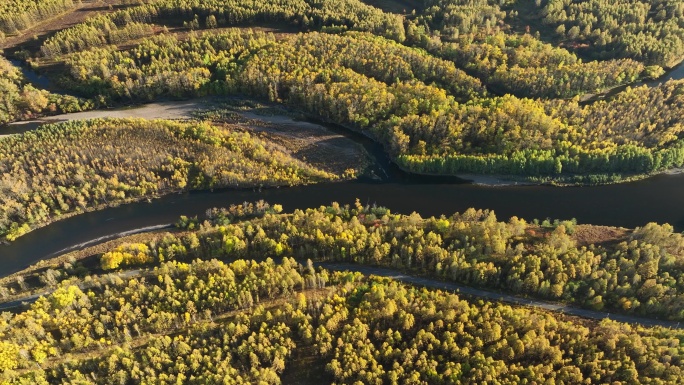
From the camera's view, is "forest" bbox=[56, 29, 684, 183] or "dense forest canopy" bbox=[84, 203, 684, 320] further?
"forest" bbox=[56, 29, 684, 183]

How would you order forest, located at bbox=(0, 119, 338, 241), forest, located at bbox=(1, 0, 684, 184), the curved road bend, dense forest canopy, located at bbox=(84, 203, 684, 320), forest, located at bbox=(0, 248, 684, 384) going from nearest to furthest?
forest, located at bbox=(0, 248, 684, 384), the curved road bend, dense forest canopy, located at bbox=(84, 203, 684, 320), forest, located at bbox=(0, 119, 338, 241), forest, located at bbox=(1, 0, 684, 184)

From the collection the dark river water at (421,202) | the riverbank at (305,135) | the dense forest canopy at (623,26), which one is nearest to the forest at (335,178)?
the dense forest canopy at (623,26)

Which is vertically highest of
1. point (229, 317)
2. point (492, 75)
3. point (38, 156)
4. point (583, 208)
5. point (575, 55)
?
point (575, 55)

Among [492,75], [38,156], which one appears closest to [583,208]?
[492,75]

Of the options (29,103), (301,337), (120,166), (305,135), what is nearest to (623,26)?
(305,135)

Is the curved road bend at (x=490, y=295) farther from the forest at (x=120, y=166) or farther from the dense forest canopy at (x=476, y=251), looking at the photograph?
the forest at (x=120, y=166)

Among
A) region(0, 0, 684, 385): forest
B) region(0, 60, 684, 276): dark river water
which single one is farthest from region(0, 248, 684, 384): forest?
region(0, 60, 684, 276): dark river water

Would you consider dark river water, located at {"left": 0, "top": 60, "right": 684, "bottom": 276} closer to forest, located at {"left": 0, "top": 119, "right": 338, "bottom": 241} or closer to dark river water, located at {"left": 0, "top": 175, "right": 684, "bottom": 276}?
dark river water, located at {"left": 0, "top": 175, "right": 684, "bottom": 276}

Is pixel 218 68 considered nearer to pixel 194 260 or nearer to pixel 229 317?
pixel 194 260
